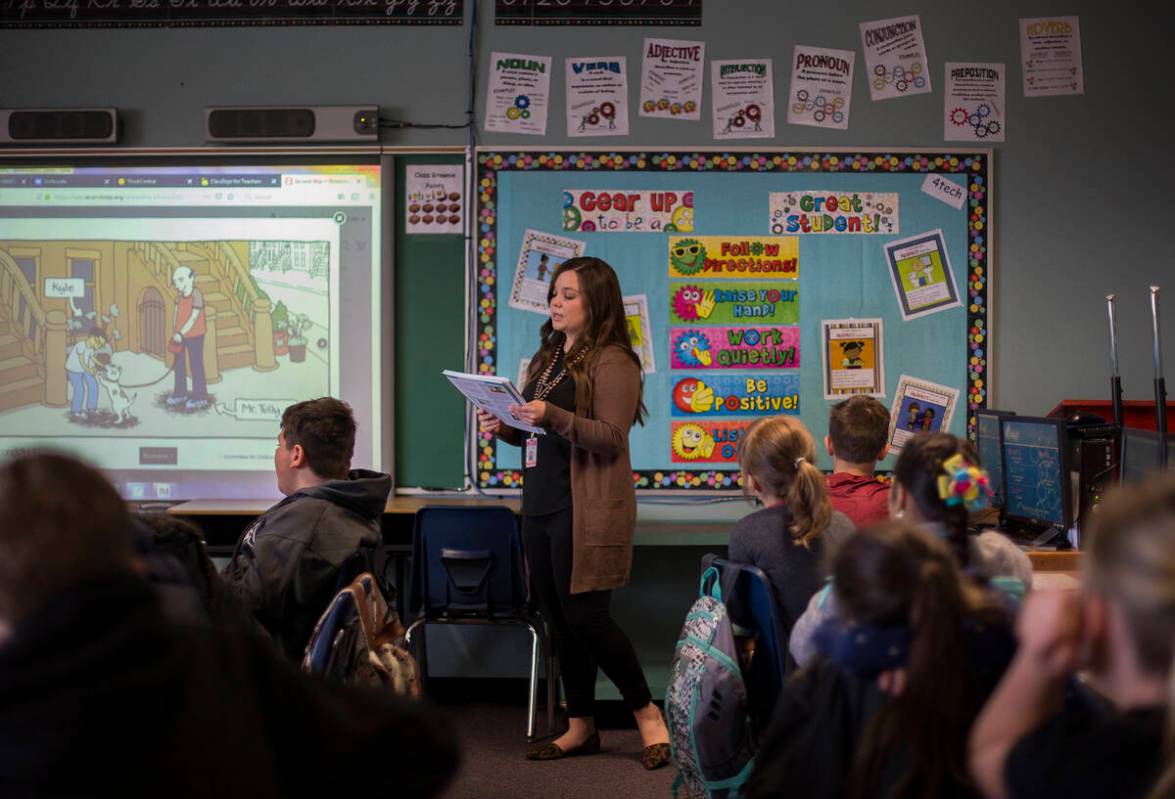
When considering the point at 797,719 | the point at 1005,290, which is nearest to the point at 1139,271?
the point at 1005,290

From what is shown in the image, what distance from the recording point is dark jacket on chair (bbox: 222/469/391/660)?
2.28 meters

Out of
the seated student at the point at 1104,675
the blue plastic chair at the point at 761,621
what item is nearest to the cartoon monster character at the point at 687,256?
the blue plastic chair at the point at 761,621

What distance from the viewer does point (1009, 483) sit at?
3.12m

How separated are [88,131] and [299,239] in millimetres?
815

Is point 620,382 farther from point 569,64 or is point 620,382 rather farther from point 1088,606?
point 1088,606

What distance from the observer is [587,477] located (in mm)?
3086

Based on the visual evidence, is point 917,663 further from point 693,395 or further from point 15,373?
point 15,373

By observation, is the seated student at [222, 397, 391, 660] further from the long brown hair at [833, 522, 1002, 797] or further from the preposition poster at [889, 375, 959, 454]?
the preposition poster at [889, 375, 959, 454]

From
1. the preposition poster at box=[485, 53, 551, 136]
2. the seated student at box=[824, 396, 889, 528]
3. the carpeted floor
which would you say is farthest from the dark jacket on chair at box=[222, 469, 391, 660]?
the preposition poster at box=[485, 53, 551, 136]

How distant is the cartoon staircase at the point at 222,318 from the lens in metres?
3.91

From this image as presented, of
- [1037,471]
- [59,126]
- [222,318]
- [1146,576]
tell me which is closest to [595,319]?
[1037,471]

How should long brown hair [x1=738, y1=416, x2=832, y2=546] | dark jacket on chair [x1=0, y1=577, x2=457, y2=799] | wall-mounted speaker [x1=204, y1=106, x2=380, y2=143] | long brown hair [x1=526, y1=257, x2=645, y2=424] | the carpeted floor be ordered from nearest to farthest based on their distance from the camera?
1. dark jacket on chair [x1=0, y1=577, x2=457, y2=799]
2. long brown hair [x1=738, y1=416, x2=832, y2=546]
3. the carpeted floor
4. long brown hair [x1=526, y1=257, x2=645, y2=424]
5. wall-mounted speaker [x1=204, y1=106, x2=380, y2=143]

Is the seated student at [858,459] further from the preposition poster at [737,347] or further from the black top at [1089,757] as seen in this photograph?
the black top at [1089,757]

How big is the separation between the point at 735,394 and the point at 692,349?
22 centimetres
